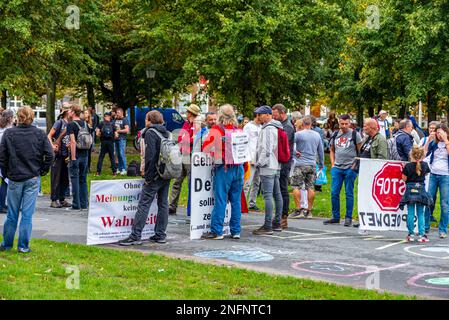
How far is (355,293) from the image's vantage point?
26.4 ft

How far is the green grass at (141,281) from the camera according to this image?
25.6ft

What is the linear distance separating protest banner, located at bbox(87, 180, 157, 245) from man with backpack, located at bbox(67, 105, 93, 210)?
3.78 metres

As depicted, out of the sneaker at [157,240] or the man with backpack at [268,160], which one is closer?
the sneaker at [157,240]

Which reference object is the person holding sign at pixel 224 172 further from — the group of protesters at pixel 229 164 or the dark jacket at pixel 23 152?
the dark jacket at pixel 23 152

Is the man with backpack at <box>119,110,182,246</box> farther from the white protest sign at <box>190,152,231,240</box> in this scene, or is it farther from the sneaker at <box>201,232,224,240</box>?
the sneaker at <box>201,232,224,240</box>

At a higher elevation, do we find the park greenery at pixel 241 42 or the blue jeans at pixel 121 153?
the park greenery at pixel 241 42

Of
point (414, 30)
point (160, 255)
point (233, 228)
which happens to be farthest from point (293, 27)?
point (160, 255)

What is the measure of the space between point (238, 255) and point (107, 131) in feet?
40.7

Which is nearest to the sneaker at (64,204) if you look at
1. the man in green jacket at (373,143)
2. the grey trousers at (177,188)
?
the grey trousers at (177,188)

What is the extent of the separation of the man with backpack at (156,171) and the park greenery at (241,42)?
13182 mm

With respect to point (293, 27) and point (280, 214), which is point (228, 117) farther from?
point (293, 27)

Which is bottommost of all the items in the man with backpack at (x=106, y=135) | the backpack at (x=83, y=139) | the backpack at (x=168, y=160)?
the backpack at (x=168, y=160)

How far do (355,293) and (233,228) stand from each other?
4.15 metres
